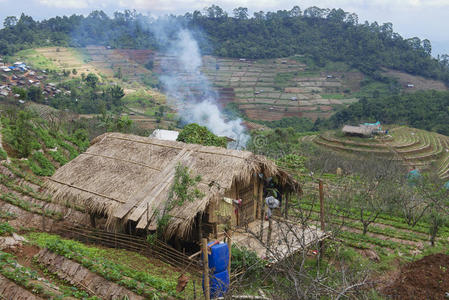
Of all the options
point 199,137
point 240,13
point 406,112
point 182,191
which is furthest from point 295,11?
point 182,191

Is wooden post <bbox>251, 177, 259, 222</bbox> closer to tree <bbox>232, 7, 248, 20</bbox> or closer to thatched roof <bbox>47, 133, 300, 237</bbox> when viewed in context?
thatched roof <bbox>47, 133, 300, 237</bbox>

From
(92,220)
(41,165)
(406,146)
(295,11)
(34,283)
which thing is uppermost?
(295,11)

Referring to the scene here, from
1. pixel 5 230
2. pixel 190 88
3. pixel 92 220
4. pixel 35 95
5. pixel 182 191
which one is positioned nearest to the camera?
pixel 5 230

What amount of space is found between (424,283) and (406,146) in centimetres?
3852

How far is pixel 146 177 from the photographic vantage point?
1114cm

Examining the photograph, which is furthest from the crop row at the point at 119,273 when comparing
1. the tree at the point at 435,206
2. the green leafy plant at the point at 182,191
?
the tree at the point at 435,206

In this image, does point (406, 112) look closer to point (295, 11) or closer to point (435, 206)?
point (435, 206)

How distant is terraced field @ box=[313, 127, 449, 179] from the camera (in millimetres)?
40625

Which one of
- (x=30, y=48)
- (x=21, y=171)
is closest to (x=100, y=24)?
(x=30, y=48)

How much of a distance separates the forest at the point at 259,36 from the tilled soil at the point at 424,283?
7427 centimetres

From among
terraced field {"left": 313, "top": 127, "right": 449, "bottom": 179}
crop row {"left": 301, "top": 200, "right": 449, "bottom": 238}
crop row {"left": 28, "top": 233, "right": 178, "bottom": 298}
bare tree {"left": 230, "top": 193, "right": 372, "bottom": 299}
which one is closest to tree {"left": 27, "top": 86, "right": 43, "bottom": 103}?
terraced field {"left": 313, "top": 127, "right": 449, "bottom": 179}

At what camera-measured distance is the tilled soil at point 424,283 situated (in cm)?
836

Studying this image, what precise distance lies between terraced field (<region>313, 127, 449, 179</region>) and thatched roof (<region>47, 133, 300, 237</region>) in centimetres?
3279

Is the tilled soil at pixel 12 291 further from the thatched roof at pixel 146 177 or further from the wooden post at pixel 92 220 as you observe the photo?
the wooden post at pixel 92 220
